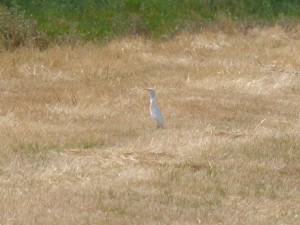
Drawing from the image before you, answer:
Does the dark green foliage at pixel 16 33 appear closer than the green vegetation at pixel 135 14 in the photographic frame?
Yes

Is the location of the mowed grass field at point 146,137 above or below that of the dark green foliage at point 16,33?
above

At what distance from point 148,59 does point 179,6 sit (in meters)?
6.65

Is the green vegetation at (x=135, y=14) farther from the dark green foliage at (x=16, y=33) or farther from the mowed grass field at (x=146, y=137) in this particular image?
the mowed grass field at (x=146, y=137)

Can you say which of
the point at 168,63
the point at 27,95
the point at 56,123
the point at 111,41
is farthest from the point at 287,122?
the point at 111,41

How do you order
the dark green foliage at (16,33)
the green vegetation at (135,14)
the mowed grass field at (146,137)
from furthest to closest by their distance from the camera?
the green vegetation at (135,14)
the dark green foliage at (16,33)
the mowed grass field at (146,137)

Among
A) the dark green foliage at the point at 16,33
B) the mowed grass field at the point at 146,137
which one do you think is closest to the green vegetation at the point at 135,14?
the dark green foliage at the point at 16,33

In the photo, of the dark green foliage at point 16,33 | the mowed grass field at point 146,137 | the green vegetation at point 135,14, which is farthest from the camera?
the green vegetation at point 135,14

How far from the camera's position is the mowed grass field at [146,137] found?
27.7 ft

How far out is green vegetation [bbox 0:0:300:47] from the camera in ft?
71.1

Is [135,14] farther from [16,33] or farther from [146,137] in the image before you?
[146,137]

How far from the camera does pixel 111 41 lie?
20250 mm

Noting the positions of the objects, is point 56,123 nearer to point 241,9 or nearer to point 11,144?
point 11,144

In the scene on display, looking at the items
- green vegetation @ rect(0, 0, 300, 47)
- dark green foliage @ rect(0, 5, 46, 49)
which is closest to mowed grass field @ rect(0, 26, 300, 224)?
dark green foliage @ rect(0, 5, 46, 49)

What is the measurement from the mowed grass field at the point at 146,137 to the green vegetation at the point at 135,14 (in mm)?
2191
